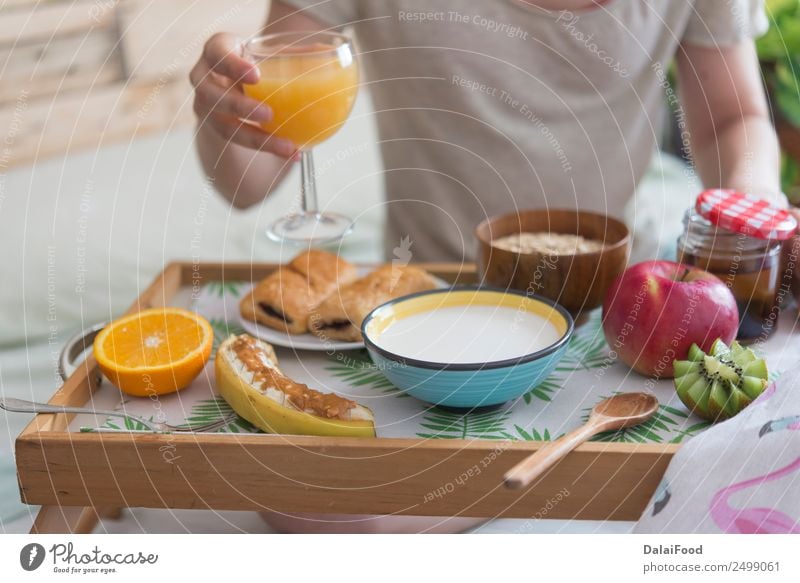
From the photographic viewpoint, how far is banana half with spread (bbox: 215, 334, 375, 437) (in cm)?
56

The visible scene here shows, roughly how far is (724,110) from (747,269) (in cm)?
40

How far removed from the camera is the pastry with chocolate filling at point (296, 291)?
2.31ft

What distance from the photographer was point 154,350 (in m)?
0.65

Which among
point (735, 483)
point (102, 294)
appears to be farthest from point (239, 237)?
point (735, 483)

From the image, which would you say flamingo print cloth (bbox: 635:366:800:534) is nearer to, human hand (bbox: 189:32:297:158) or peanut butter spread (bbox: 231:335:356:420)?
peanut butter spread (bbox: 231:335:356:420)

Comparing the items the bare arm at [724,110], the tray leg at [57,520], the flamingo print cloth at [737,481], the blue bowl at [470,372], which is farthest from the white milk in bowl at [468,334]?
the bare arm at [724,110]

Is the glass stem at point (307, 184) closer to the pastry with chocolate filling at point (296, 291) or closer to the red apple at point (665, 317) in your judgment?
the pastry with chocolate filling at point (296, 291)

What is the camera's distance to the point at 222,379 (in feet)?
2.01

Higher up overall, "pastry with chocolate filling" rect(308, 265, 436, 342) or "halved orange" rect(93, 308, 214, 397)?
"pastry with chocolate filling" rect(308, 265, 436, 342)

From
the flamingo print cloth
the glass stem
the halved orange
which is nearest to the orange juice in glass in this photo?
the glass stem

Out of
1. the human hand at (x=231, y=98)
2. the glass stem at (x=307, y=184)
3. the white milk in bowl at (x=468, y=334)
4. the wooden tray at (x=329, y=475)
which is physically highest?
the human hand at (x=231, y=98)

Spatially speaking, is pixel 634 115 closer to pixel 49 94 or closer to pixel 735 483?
pixel 735 483

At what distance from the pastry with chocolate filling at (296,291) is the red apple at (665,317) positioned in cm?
24
